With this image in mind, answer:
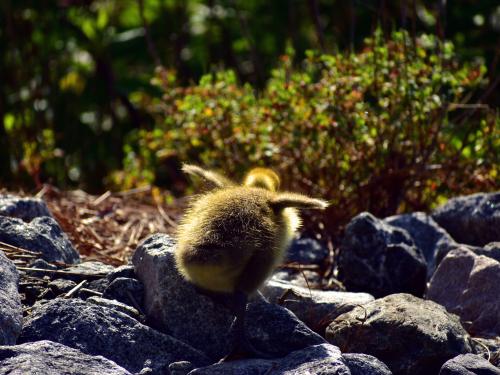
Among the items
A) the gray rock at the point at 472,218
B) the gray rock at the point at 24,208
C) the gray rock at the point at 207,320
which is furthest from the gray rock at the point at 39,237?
the gray rock at the point at 472,218

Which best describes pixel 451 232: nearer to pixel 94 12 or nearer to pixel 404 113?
pixel 404 113

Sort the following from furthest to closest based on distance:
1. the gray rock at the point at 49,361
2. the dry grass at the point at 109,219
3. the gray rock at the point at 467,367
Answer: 1. the dry grass at the point at 109,219
2. the gray rock at the point at 467,367
3. the gray rock at the point at 49,361

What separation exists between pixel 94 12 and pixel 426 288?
8.91 meters

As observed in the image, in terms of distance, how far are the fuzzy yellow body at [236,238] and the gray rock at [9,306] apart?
2.66 feet

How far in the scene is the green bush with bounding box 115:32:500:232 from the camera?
7121mm

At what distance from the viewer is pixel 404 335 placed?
4.57 m

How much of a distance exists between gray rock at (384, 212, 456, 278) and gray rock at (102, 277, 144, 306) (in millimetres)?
2340

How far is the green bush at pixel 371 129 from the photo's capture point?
712cm

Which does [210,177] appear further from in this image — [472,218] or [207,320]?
[472,218]

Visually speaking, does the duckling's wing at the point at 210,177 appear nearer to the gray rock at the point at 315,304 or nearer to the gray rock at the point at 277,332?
the gray rock at the point at 315,304

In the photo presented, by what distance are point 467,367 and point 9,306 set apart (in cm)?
215

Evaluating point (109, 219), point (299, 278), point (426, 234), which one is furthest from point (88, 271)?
point (426, 234)

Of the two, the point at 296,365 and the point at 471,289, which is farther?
the point at 471,289

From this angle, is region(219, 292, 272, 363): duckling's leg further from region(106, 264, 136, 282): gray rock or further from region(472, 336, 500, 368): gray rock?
region(472, 336, 500, 368): gray rock
